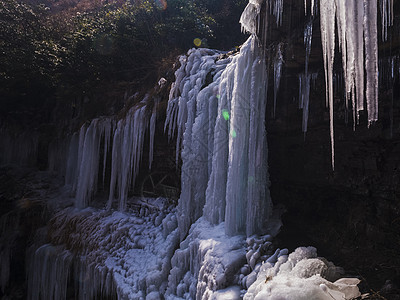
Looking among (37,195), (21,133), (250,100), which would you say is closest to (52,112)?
(21,133)

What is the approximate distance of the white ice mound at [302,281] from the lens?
2129mm

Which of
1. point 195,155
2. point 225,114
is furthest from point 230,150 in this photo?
point 195,155

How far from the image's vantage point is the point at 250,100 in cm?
434

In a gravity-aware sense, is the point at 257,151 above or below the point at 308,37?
below

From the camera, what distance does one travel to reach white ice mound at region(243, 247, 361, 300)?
2129mm

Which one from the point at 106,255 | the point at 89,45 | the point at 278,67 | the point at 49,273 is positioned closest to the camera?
the point at 278,67

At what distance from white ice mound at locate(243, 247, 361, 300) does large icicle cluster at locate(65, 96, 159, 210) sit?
4.80 meters

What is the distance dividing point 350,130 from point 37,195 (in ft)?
33.6

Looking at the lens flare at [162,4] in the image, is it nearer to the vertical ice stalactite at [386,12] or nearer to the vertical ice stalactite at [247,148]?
the vertical ice stalactite at [247,148]

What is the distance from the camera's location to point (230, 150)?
4355mm

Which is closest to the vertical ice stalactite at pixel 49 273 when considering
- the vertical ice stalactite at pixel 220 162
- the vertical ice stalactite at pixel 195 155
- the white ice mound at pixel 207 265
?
the vertical ice stalactite at pixel 195 155

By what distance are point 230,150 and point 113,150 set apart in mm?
4954

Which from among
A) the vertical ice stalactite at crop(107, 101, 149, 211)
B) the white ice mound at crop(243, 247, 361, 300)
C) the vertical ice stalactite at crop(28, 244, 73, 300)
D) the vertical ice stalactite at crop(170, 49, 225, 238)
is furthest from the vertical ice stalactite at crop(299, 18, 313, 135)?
the vertical ice stalactite at crop(28, 244, 73, 300)

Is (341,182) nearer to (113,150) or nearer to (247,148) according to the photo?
(247,148)
